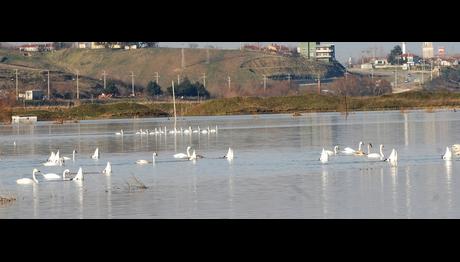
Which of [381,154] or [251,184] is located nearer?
[251,184]

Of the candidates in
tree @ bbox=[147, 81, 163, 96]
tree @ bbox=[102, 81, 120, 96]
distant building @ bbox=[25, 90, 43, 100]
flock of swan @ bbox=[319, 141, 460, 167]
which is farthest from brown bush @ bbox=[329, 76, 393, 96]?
flock of swan @ bbox=[319, 141, 460, 167]

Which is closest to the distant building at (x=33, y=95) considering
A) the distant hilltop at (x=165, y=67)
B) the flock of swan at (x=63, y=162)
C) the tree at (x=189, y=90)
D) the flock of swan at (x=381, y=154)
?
the distant hilltop at (x=165, y=67)

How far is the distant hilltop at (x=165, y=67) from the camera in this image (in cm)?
15150

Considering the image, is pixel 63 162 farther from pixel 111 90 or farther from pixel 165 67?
pixel 165 67

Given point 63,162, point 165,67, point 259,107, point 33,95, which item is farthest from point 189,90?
point 63,162

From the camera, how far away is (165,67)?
171 metres

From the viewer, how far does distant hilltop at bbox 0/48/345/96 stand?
152 meters

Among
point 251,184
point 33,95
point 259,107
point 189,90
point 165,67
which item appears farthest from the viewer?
point 165,67

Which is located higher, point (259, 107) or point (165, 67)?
point (165, 67)

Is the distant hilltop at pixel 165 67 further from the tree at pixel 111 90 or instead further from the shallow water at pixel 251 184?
the shallow water at pixel 251 184

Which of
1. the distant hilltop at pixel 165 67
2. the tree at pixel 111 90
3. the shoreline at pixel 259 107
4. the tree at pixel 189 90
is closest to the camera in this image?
the shoreline at pixel 259 107
